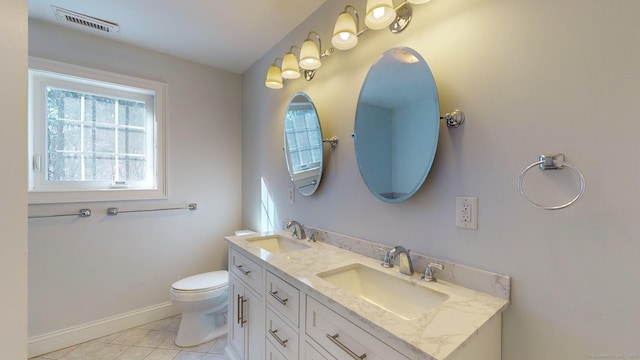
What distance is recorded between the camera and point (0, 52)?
0.48m

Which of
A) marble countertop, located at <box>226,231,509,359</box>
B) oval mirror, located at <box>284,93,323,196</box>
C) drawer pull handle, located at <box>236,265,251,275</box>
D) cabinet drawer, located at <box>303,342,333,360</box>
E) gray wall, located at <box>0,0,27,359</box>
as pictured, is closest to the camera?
gray wall, located at <box>0,0,27,359</box>

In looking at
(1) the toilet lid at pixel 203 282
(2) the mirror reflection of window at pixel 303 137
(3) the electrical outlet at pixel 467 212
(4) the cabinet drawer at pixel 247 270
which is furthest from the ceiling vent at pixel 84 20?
(3) the electrical outlet at pixel 467 212

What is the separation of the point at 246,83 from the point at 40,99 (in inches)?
60.5

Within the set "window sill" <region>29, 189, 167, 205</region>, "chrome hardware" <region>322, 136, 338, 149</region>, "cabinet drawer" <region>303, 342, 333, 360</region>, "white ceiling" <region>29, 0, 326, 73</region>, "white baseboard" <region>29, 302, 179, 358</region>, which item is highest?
"white ceiling" <region>29, 0, 326, 73</region>

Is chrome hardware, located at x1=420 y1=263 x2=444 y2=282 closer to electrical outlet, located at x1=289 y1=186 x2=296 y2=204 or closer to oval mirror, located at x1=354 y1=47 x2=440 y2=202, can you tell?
oval mirror, located at x1=354 y1=47 x2=440 y2=202

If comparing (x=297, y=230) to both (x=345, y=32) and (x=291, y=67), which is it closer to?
(x=291, y=67)

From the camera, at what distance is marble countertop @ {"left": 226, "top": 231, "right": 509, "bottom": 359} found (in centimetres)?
65

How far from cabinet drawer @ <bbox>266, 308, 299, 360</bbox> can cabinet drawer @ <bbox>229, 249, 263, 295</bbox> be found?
6.3 inches

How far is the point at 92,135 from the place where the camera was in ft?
6.93

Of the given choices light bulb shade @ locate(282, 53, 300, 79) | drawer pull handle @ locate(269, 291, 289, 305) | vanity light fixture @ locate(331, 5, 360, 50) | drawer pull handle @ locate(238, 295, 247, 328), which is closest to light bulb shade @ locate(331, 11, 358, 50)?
vanity light fixture @ locate(331, 5, 360, 50)

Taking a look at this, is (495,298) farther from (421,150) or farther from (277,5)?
(277,5)

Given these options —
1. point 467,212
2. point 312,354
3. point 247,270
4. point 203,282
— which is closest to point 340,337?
point 312,354

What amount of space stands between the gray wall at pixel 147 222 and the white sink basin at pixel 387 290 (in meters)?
1.80

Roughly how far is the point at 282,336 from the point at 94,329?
1.88m
